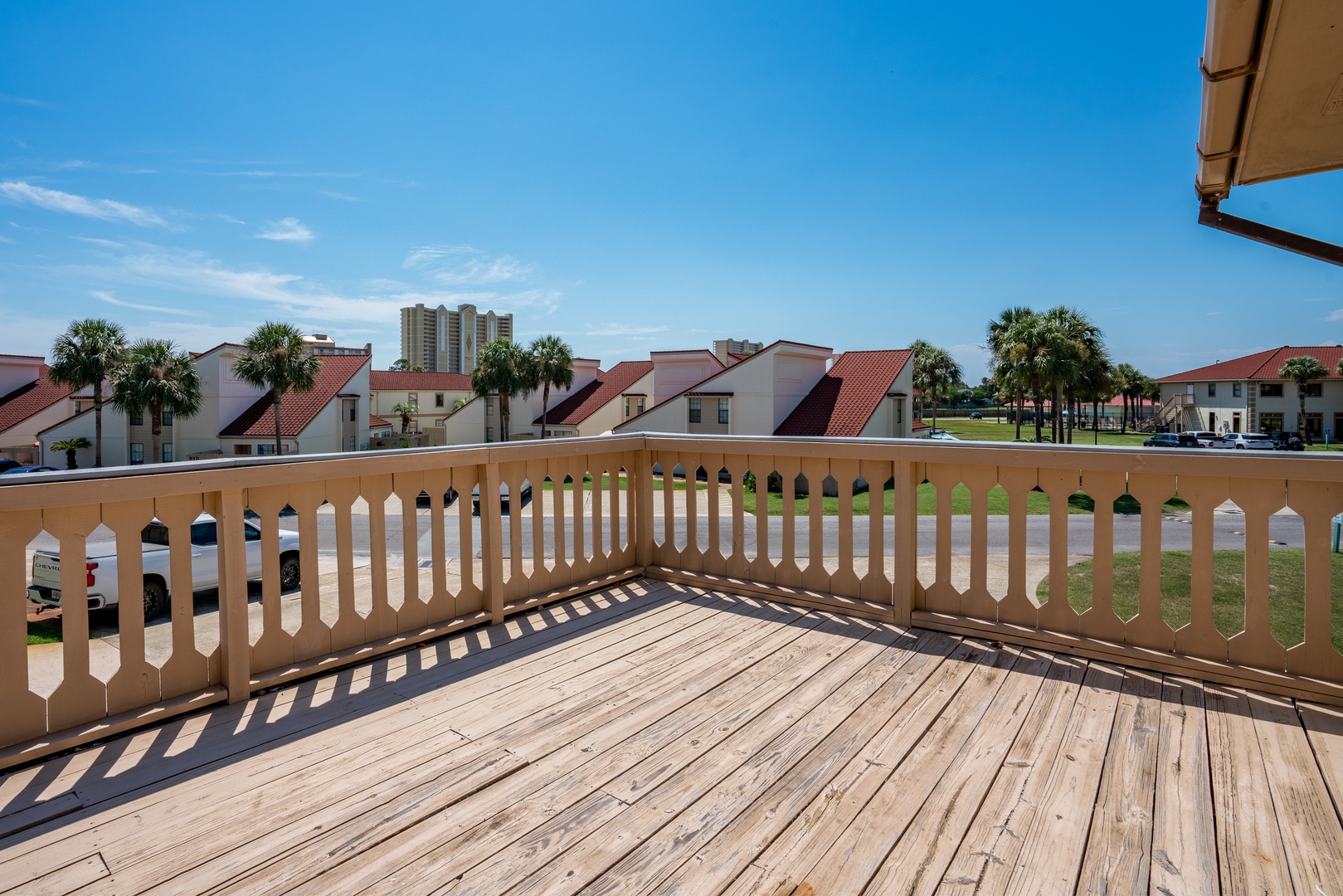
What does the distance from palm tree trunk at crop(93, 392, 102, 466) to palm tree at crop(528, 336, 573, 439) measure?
23.6 metres

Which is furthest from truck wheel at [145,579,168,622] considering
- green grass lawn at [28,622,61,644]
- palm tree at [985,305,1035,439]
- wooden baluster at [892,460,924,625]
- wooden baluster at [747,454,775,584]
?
palm tree at [985,305,1035,439]

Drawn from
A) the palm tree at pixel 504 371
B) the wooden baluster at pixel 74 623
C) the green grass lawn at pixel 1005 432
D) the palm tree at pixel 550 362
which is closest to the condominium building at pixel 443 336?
the palm tree at pixel 504 371

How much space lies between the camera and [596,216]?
3459 centimetres

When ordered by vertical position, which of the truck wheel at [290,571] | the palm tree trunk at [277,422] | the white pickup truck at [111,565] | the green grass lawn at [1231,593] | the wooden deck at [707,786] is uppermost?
the palm tree trunk at [277,422]

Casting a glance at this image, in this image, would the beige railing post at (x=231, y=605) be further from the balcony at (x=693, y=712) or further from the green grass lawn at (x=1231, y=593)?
the green grass lawn at (x=1231, y=593)

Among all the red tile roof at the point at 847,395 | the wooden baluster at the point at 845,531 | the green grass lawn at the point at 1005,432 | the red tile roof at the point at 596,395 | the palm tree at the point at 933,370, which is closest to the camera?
the wooden baluster at the point at 845,531

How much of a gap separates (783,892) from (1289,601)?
3296 millimetres

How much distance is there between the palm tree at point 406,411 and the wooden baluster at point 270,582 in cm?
5302

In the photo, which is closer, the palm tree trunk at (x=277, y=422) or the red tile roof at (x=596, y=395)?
the palm tree trunk at (x=277, y=422)

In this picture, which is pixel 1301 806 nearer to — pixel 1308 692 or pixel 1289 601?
pixel 1308 692

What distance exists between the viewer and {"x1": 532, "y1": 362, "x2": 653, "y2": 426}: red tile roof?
133 ft

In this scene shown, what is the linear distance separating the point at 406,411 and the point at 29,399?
22.6 meters

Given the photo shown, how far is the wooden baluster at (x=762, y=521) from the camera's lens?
397 centimetres

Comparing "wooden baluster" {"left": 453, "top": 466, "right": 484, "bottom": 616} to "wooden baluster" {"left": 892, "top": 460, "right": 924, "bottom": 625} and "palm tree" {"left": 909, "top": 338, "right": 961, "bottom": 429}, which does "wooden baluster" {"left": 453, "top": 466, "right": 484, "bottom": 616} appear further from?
"palm tree" {"left": 909, "top": 338, "right": 961, "bottom": 429}
